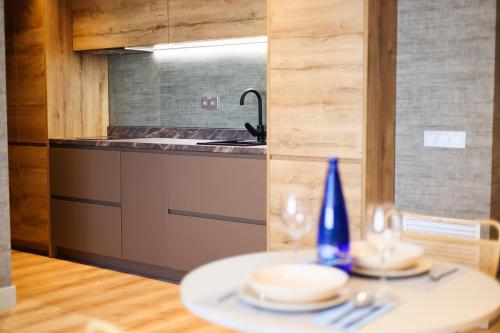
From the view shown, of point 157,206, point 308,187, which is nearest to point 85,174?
point 157,206

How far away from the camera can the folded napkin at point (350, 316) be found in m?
1.32

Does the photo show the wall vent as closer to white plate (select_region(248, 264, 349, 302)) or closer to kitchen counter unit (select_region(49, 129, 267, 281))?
kitchen counter unit (select_region(49, 129, 267, 281))

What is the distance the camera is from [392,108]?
3.63 metres

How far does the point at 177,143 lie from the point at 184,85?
0.81 m

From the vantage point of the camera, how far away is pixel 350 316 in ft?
4.48

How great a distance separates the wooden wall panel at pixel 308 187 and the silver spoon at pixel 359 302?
6.18 feet

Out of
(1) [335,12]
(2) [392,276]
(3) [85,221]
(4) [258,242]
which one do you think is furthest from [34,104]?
(2) [392,276]

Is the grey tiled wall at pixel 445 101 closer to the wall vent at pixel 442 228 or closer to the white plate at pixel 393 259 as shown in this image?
the wall vent at pixel 442 228

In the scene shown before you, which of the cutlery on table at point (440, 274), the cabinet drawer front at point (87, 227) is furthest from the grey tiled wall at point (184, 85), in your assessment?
the cutlery on table at point (440, 274)

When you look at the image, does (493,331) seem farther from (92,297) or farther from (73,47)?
(73,47)

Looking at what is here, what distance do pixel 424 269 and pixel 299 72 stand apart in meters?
2.03

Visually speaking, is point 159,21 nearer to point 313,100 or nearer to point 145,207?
point 145,207

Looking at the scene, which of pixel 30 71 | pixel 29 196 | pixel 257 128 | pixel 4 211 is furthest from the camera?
pixel 29 196

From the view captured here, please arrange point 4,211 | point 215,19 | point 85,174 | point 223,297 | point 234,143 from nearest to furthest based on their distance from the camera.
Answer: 1. point 223,297
2. point 4,211
3. point 215,19
4. point 234,143
5. point 85,174
